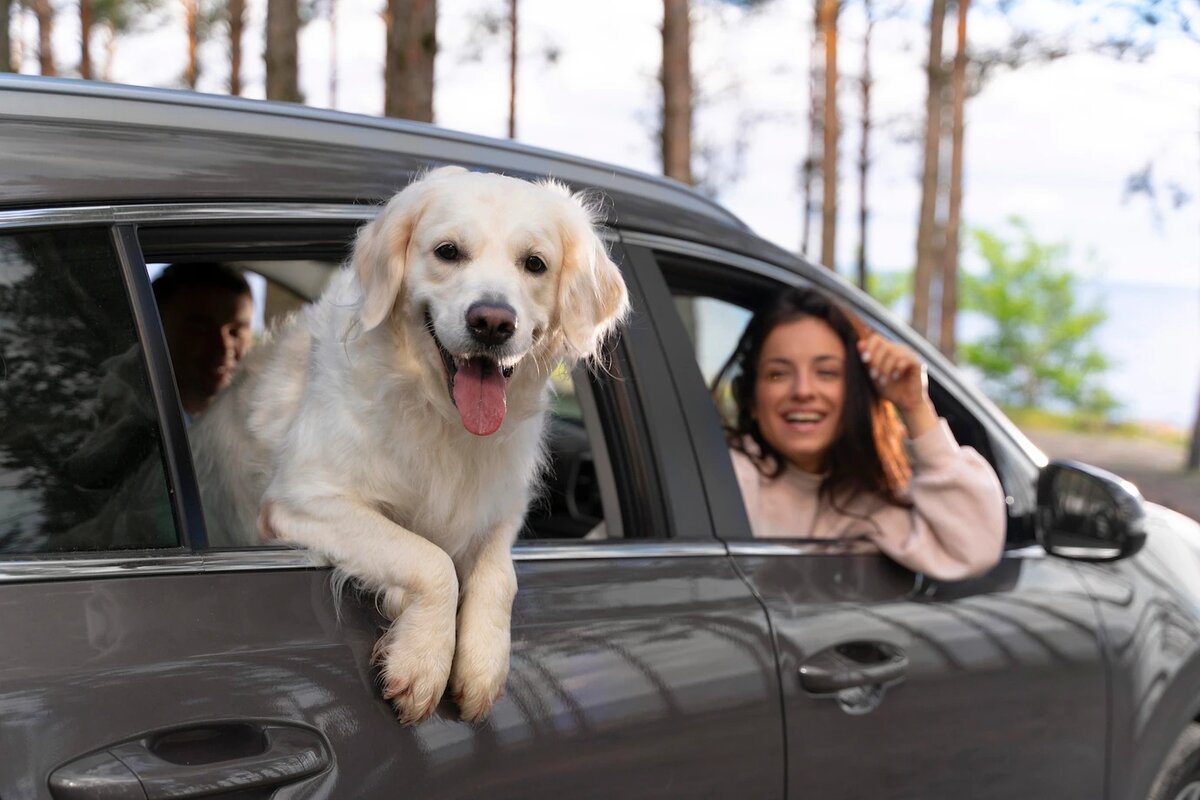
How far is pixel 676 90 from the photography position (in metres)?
12.3

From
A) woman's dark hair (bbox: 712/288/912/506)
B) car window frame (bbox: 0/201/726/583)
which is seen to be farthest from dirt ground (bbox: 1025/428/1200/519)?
car window frame (bbox: 0/201/726/583)

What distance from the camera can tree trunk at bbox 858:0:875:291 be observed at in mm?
25036

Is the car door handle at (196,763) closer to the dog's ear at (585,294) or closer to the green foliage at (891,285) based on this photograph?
the dog's ear at (585,294)

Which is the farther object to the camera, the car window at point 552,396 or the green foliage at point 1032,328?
the green foliage at point 1032,328

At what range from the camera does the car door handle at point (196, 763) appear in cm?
150

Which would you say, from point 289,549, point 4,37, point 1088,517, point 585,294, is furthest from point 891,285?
point 289,549

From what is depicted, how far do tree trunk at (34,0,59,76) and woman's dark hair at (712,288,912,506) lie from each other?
2008 centimetres

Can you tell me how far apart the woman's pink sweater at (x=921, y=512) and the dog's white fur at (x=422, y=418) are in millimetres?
755

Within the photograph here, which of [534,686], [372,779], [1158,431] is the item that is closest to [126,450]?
[372,779]

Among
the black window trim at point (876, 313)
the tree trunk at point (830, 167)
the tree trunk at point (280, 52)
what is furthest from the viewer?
the tree trunk at point (830, 167)

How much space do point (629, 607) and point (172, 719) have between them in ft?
2.95

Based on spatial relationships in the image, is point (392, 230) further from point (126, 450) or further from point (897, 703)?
point (897, 703)

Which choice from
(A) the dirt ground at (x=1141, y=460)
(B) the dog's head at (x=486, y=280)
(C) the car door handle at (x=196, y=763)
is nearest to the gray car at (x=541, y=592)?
(C) the car door handle at (x=196, y=763)

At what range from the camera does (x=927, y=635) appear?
8.89 ft
